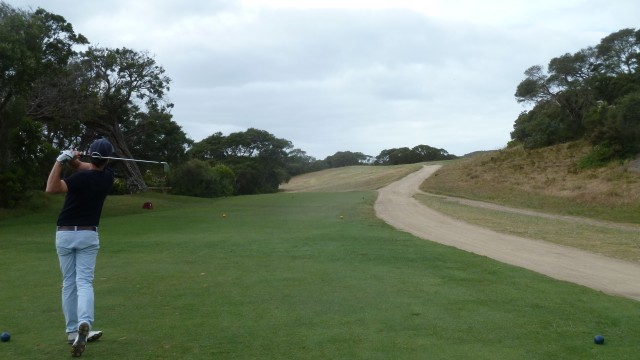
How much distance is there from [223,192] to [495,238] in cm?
5486

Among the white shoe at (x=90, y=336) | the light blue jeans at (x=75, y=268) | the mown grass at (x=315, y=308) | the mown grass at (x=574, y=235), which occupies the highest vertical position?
the light blue jeans at (x=75, y=268)

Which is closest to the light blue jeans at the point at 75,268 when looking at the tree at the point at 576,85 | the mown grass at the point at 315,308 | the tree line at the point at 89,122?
the mown grass at the point at 315,308

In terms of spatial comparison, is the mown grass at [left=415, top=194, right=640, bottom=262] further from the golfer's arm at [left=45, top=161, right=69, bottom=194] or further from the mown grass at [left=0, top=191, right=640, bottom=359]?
the golfer's arm at [left=45, top=161, right=69, bottom=194]

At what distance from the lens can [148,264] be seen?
1355cm

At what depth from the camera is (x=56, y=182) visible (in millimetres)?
6637

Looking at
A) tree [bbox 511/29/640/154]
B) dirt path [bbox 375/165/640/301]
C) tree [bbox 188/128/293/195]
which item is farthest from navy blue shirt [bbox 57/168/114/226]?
tree [bbox 188/128/293/195]

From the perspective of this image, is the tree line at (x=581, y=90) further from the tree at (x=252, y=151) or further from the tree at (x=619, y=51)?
the tree at (x=252, y=151)

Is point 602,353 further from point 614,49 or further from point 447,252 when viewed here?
point 614,49

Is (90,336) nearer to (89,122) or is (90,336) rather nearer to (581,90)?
(89,122)

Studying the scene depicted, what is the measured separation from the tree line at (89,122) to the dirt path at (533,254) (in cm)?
1881

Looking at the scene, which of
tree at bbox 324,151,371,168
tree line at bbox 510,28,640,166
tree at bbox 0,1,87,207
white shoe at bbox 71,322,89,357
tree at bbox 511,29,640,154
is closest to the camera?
white shoe at bbox 71,322,89,357

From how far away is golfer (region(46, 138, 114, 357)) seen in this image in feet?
21.8

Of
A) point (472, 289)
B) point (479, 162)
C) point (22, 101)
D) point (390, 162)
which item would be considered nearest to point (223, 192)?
point (479, 162)

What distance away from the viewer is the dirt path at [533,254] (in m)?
12.4
